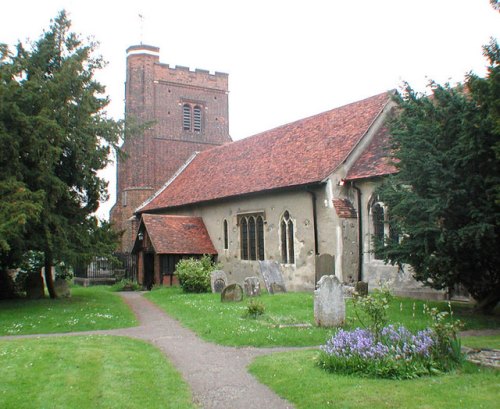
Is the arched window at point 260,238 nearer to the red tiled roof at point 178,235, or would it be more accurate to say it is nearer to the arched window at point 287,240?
the arched window at point 287,240

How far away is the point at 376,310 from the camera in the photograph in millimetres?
9203

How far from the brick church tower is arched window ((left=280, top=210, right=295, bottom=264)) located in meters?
15.1

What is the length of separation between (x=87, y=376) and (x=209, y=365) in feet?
6.76

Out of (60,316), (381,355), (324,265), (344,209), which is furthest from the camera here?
(344,209)

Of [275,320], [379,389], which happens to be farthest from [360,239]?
[379,389]

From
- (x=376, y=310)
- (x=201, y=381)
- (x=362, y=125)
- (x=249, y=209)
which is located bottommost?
(x=201, y=381)

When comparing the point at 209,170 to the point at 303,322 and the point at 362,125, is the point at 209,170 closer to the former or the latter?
the point at 362,125

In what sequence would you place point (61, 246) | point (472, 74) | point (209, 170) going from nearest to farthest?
point (472, 74) < point (61, 246) < point (209, 170)

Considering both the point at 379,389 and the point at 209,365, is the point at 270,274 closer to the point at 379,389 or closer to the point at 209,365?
the point at 209,365

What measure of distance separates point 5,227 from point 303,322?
26.0 feet

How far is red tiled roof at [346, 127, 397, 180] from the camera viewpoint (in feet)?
63.9

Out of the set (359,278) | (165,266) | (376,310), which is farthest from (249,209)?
(376,310)

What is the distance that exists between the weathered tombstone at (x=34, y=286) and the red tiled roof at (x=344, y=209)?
12.0 metres

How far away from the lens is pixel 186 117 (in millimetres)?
39688
